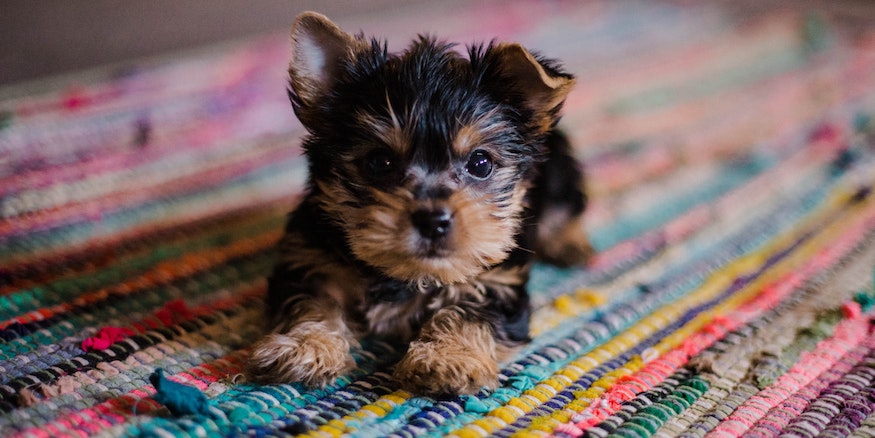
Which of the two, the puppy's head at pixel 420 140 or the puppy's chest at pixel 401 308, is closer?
the puppy's head at pixel 420 140

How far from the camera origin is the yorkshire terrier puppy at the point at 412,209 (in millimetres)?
1740

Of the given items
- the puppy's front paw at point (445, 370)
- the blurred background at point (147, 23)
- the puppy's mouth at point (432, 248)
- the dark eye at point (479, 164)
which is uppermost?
the blurred background at point (147, 23)

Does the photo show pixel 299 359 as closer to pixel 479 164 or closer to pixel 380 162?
pixel 380 162

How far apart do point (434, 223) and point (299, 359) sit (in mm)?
472

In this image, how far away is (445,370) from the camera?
171 cm

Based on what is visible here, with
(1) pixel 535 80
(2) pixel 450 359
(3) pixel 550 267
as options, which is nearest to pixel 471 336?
(2) pixel 450 359

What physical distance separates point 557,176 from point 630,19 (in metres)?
2.57

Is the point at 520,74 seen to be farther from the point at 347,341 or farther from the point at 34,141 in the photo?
the point at 34,141

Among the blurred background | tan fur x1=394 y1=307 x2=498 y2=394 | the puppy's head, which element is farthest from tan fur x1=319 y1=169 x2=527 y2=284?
the blurred background

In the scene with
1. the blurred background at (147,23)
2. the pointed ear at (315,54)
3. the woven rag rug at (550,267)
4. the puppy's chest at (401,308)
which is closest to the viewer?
the woven rag rug at (550,267)

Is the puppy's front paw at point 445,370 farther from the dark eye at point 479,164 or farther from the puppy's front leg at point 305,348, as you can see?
the dark eye at point 479,164

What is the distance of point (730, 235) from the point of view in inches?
110

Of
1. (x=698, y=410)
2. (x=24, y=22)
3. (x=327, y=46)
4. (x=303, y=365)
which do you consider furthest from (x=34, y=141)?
(x=698, y=410)

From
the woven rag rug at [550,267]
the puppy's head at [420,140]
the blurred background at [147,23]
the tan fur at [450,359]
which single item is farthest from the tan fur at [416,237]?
the blurred background at [147,23]
